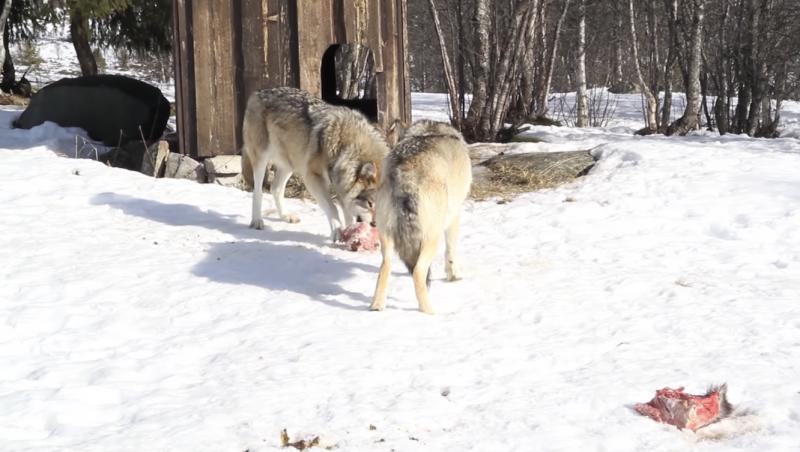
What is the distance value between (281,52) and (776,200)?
20.4ft

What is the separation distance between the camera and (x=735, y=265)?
6.90 meters

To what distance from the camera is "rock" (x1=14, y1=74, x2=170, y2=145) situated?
12.7m

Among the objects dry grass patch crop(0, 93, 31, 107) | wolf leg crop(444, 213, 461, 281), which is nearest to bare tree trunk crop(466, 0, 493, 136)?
wolf leg crop(444, 213, 461, 281)

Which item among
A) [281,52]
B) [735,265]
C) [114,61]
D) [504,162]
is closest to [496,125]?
[504,162]

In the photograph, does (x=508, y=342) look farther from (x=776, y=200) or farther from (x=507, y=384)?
(x=776, y=200)

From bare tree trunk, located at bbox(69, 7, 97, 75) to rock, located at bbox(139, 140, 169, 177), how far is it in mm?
6077

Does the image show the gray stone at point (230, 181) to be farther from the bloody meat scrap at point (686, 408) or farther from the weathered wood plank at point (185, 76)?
the bloody meat scrap at point (686, 408)

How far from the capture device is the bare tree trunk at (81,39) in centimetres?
1544

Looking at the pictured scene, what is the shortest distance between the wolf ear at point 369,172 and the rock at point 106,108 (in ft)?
21.7

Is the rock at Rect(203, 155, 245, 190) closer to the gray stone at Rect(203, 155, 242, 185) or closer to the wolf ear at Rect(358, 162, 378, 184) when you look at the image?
the gray stone at Rect(203, 155, 242, 185)

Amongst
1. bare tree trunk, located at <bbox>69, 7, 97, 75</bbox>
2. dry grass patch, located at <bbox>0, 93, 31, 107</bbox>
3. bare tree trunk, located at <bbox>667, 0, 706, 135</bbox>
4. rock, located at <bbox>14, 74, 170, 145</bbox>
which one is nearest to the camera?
rock, located at <bbox>14, 74, 170, 145</bbox>

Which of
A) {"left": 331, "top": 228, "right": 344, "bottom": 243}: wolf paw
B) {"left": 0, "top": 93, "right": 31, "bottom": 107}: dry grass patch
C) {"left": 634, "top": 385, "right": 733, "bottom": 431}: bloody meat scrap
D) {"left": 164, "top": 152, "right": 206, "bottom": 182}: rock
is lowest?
{"left": 634, "top": 385, "right": 733, "bottom": 431}: bloody meat scrap

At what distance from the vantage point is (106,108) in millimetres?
12859

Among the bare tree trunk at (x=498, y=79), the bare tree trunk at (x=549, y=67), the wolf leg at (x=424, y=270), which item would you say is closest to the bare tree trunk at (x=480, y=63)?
the bare tree trunk at (x=498, y=79)
